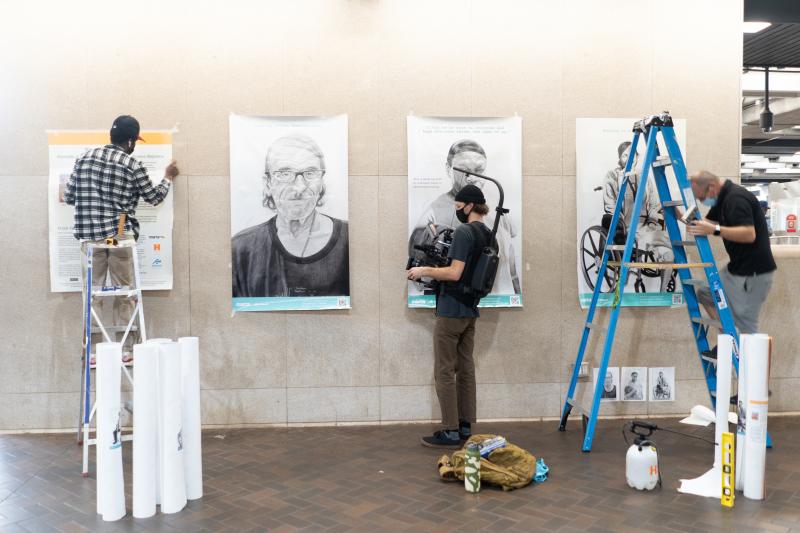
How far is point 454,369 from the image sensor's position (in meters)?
4.82

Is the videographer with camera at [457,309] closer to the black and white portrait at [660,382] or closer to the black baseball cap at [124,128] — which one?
the black and white portrait at [660,382]

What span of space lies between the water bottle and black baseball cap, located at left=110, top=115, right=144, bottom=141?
3184 millimetres

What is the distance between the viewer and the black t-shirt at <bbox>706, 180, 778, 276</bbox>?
15.4 ft

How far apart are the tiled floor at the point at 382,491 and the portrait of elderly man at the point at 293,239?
3.83ft

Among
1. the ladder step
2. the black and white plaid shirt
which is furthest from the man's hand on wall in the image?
the ladder step

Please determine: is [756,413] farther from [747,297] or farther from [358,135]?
[358,135]

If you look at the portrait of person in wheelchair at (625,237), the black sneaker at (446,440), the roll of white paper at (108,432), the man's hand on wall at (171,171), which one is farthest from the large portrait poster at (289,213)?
the portrait of person in wheelchair at (625,237)

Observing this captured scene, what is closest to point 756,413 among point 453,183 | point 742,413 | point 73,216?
point 742,413

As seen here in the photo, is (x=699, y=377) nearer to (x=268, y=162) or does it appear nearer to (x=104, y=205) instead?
(x=268, y=162)

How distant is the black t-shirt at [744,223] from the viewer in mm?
4703

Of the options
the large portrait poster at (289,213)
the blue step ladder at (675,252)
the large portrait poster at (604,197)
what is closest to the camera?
the blue step ladder at (675,252)

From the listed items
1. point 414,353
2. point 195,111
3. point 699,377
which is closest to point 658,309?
point 699,377

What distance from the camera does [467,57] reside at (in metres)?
5.34

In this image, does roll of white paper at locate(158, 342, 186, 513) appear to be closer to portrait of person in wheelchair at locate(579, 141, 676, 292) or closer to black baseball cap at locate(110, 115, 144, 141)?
black baseball cap at locate(110, 115, 144, 141)
